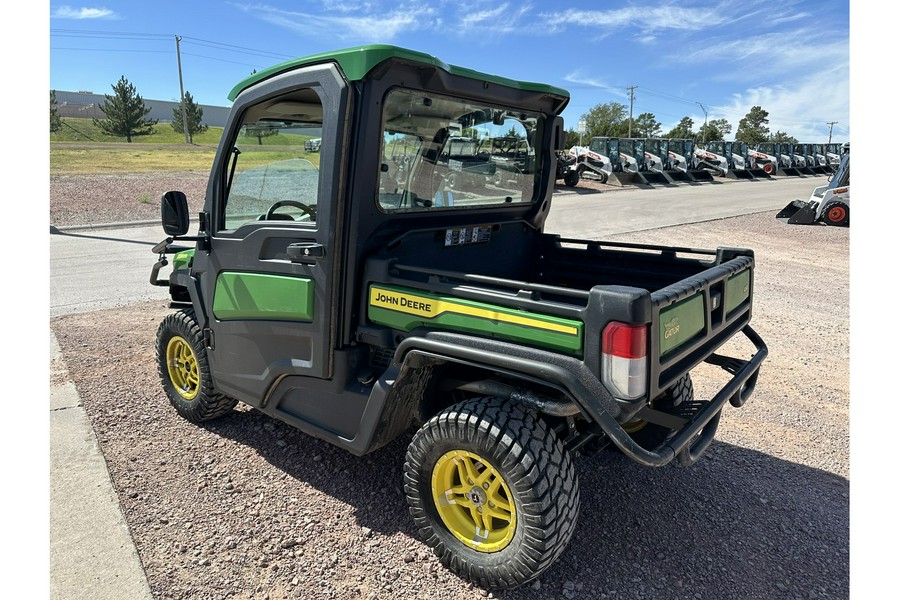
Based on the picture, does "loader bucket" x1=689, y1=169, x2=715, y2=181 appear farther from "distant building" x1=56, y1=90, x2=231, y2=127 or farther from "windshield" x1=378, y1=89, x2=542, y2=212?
"distant building" x1=56, y1=90, x2=231, y2=127

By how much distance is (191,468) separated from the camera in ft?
11.4

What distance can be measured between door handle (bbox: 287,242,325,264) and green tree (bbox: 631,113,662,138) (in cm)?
6847

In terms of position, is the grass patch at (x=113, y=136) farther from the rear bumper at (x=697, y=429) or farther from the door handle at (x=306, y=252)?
the rear bumper at (x=697, y=429)

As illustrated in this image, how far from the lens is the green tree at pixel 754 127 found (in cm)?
6975

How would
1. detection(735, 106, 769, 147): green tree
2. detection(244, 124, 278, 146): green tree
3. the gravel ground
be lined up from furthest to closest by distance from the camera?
detection(735, 106, 769, 147): green tree → detection(244, 124, 278, 146): green tree → the gravel ground

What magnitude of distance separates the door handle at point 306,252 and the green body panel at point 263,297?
12 cm

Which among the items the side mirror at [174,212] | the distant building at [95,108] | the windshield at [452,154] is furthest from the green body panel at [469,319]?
the distant building at [95,108]

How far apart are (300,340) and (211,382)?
1.09 meters

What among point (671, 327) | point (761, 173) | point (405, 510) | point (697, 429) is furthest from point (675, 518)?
point (761, 173)

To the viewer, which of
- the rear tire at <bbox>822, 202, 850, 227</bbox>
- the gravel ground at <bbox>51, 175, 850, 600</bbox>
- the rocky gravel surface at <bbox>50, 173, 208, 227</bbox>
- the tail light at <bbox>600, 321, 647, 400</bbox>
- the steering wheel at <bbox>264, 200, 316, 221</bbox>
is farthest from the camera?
the rear tire at <bbox>822, 202, 850, 227</bbox>

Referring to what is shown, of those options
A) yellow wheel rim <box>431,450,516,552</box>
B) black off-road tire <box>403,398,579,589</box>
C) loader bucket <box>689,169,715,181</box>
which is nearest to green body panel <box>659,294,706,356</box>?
black off-road tire <box>403,398,579,589</box>

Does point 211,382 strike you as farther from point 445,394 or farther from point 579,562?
point 579,562

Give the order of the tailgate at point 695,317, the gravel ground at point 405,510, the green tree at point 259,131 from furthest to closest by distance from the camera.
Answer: the green tree at point 259,131, the gravel ground at point 405,510, the tailgate at point 695,317

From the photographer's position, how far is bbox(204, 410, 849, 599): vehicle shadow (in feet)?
8.56
